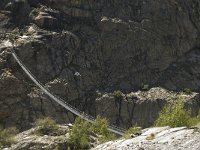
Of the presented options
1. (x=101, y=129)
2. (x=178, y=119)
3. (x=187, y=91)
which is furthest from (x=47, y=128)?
(x=187, y=91)

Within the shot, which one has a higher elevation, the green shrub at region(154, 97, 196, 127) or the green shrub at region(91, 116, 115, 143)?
the green shrub at region(154, 97, 196, 127)

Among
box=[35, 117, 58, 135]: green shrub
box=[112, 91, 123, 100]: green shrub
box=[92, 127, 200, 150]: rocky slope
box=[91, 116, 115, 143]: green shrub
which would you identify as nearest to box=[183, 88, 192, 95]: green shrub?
box=[112, 91, 123, 100]: green shrub

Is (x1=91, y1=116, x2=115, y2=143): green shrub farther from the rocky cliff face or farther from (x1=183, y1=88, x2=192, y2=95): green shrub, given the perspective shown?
(x1=183, y1=88, x2=192, y2=95): green shrub

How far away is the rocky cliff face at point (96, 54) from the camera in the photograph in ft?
207

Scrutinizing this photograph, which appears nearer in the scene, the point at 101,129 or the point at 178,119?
the point at 178,119

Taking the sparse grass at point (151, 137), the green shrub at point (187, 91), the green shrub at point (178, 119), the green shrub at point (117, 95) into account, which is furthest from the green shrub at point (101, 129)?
the green shrub at point (187, 91)

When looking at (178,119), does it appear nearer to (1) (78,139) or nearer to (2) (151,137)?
(2) (151,137)

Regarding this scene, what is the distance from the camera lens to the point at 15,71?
211ft

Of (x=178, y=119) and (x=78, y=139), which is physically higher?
(x=178, y=119)

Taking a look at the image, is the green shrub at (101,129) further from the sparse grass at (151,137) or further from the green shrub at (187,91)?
the green shrub at (187,91)

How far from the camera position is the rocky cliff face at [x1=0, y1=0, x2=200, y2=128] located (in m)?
63.2

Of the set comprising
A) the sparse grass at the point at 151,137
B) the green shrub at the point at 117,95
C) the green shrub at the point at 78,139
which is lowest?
the green shrub at the point at 117,95

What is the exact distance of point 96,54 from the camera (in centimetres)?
7050

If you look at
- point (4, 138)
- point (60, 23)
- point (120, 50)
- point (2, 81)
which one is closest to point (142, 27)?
point (120, 50)
